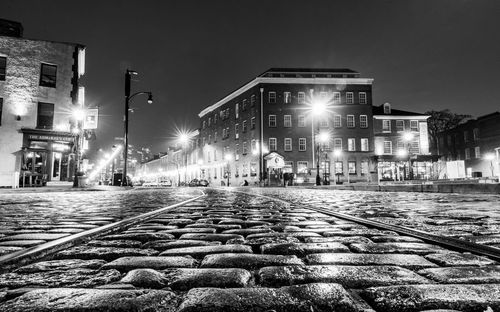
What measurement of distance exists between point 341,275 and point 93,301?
3.75ft

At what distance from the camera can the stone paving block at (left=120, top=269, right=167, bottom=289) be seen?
5.12 feet

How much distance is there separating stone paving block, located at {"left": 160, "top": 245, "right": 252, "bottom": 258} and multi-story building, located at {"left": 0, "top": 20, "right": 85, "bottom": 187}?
2143cm

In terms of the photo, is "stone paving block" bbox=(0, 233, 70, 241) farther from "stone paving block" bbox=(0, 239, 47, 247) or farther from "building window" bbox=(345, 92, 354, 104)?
"building window" bbox=(345, 92, 354, 104)

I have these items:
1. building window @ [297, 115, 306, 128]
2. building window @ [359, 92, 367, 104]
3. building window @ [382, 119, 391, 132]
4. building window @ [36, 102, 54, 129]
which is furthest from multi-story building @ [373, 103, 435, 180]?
building window @ [36, 102, 54, 129]

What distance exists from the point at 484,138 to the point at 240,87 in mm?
36299

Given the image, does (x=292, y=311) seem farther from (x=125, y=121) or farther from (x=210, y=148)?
(x=210, y=148)

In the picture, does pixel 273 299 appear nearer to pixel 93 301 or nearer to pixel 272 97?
pixel 93 301

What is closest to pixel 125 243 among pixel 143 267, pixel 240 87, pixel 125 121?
pixel 143 267

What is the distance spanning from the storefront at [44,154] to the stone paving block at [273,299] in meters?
23.5

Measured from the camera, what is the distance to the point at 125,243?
2748mm

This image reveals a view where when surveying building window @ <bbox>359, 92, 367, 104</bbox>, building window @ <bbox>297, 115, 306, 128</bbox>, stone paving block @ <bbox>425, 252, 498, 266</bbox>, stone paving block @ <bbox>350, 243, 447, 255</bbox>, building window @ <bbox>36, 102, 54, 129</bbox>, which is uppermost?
building window @ <bbox>359, 92, 367, 104</bbox>

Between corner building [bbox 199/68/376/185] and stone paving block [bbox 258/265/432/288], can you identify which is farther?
corner building [bbox 199/68/376/185]

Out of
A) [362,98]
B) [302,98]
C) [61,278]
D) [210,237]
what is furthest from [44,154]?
[362,98]

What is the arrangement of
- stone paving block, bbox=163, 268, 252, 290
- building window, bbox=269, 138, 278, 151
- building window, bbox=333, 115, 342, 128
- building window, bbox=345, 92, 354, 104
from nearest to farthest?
1. stone paving block, bbox=163, 268, 252, 290
2. building window, bbox=269, 138, 278, 151
3. building window, bbox=333, 115, 342, 128
4. building window, bbox=345, 92, 354, 104
